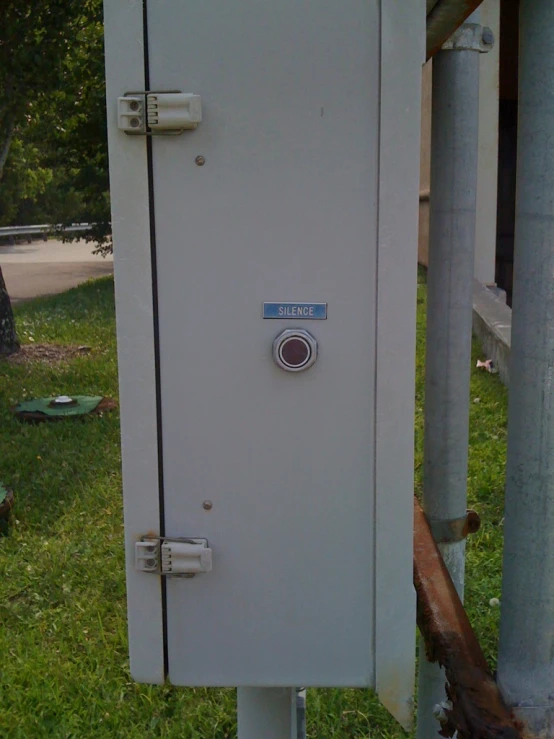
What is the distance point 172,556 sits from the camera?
152 cm

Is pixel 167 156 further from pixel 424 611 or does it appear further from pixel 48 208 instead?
pixel 48 208

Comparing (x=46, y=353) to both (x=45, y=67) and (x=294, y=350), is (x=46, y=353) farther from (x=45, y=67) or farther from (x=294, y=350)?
(x=294, y=350)

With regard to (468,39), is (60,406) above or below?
below

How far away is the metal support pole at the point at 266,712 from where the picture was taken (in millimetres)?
1851

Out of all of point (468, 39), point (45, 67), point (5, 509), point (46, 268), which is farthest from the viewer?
point (46, 268)

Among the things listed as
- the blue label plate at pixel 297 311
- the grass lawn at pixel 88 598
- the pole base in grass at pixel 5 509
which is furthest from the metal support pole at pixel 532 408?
the pole base in grass at pixel 5 509

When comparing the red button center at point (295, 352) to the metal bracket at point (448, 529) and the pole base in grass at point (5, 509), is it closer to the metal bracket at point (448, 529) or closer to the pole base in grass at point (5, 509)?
the metal bracket at point (448, 529)

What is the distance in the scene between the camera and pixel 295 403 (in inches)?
58.6

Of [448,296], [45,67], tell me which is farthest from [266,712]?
[45,67]

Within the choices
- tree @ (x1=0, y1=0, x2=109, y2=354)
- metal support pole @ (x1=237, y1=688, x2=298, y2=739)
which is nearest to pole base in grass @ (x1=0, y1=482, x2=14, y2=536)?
metal support pole @ (x1=237, y1=688, x2=298, y2=739)

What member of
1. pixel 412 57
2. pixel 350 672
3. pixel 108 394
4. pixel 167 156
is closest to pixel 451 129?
pixel 412 57

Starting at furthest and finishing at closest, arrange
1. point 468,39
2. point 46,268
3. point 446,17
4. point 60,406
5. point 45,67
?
point 46,268 → point 45,67 → point 60,406 → point 468,39 → point 446,17

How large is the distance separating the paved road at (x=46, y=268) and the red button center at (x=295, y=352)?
1232 cm

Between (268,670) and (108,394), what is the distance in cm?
509
